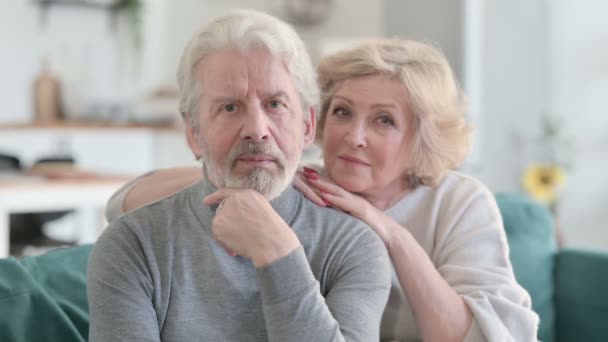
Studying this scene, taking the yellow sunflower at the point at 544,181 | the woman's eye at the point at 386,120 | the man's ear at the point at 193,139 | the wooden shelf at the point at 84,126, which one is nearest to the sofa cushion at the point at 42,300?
the man's ear at the point at 193,139

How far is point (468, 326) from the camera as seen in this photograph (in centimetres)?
165

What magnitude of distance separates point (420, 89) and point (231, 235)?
590 millimetres

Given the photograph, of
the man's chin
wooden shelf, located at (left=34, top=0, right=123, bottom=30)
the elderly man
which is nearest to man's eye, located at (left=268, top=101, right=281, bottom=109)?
the elderly man

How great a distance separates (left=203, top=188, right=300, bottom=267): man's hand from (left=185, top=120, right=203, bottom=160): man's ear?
0.38 feet

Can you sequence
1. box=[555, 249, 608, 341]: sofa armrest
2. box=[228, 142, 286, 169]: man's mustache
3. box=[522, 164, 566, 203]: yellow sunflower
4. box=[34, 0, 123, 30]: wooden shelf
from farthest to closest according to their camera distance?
box=[34, 0, 123, 30]: wooden shelf < box=[522, 164, 566, 203]: yellow sunflower < box=[555, 249, 608, 341]: sofa armrest < box=[228, 142, 286, 169]: man's mustache

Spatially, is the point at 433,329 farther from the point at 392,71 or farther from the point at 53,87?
the point at 53,87

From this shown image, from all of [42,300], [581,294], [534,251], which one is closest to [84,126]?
[534,251]

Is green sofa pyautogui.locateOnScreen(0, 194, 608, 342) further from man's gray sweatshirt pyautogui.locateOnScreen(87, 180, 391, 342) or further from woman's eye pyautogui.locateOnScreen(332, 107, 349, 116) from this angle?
man's gray sweatshirt pyautogui.locateOnScreen(87, 180, 391, 342)

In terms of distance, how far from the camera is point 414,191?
6.05 ft

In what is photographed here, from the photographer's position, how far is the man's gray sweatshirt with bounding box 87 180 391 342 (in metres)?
1.31

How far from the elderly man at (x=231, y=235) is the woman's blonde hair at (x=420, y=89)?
0.28m

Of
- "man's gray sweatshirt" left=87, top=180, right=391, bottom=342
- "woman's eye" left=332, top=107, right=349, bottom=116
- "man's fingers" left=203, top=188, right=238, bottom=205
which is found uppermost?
"woman's eye" left=332, top=107, right=349, bottom=116

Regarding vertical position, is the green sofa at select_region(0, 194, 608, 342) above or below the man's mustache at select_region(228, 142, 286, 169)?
below

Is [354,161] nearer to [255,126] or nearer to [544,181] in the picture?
[255,126]
